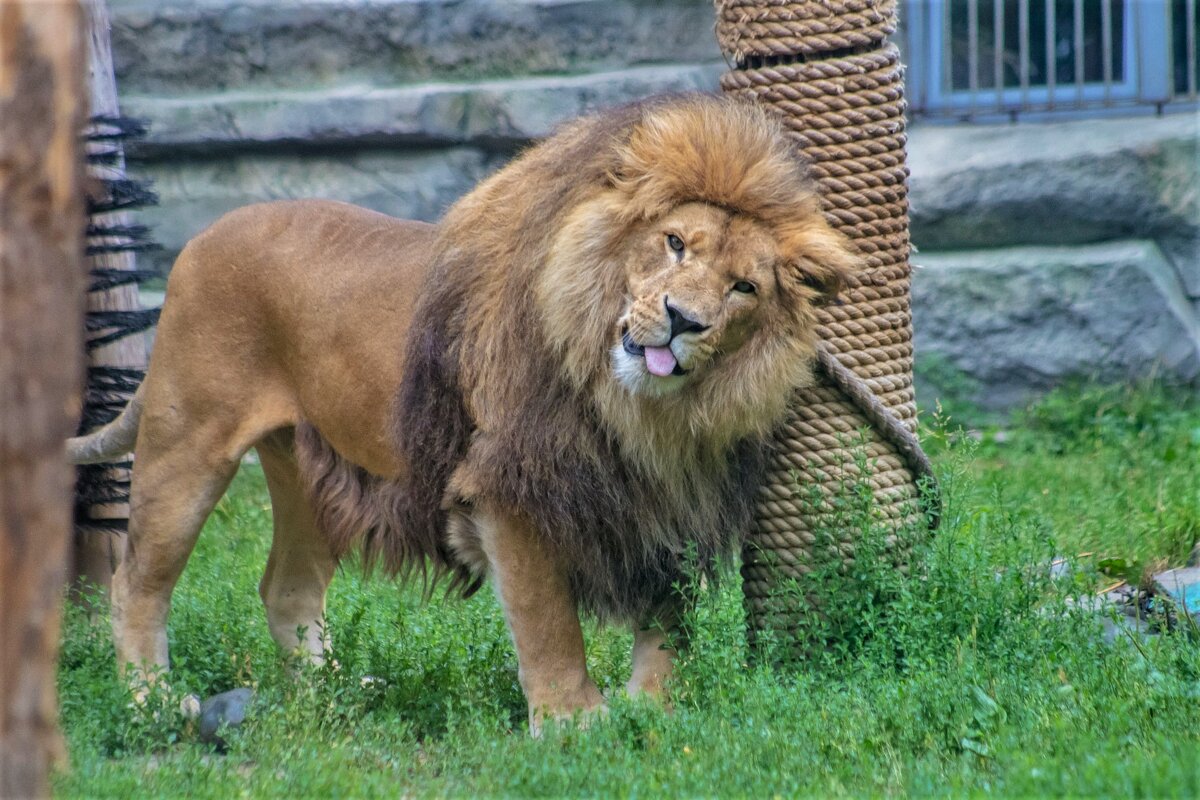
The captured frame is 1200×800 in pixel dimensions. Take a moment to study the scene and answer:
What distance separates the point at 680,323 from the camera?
11.2ft

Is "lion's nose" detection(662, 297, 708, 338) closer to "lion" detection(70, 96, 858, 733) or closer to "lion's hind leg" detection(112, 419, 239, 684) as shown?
"lion" detection(70, 96, 858, 733)

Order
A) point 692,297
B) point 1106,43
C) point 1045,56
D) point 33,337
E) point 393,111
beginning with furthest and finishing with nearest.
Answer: point 1045,56, point 1106,43, point 393,111, point 692,297, point 33,337

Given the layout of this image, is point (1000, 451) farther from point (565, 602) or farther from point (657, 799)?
point (657, 799)

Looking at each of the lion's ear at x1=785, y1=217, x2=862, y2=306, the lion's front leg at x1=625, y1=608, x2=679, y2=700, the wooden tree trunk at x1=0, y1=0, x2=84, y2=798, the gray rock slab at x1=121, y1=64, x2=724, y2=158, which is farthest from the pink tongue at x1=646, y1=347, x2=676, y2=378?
the gray rock slab at x1=121, y1=64, x2=724, y2=158

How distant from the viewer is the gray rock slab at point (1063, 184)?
24.5 feet

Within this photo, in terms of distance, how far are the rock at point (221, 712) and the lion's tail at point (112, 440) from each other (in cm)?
106

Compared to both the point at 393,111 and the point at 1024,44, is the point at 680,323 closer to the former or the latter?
the point at 393,111

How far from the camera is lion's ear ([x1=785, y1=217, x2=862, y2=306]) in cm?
357

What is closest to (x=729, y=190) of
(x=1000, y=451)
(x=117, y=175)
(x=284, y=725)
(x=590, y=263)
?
(x=590, y=263)

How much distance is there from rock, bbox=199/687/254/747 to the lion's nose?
1.60 m

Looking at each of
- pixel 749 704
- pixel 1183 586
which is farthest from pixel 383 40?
pixel 749 704

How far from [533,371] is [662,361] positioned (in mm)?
401

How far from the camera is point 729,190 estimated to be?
11.7ft

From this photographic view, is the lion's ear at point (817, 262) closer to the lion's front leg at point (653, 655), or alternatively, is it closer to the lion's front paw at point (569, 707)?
the lion's front leg at point (653, 655)
